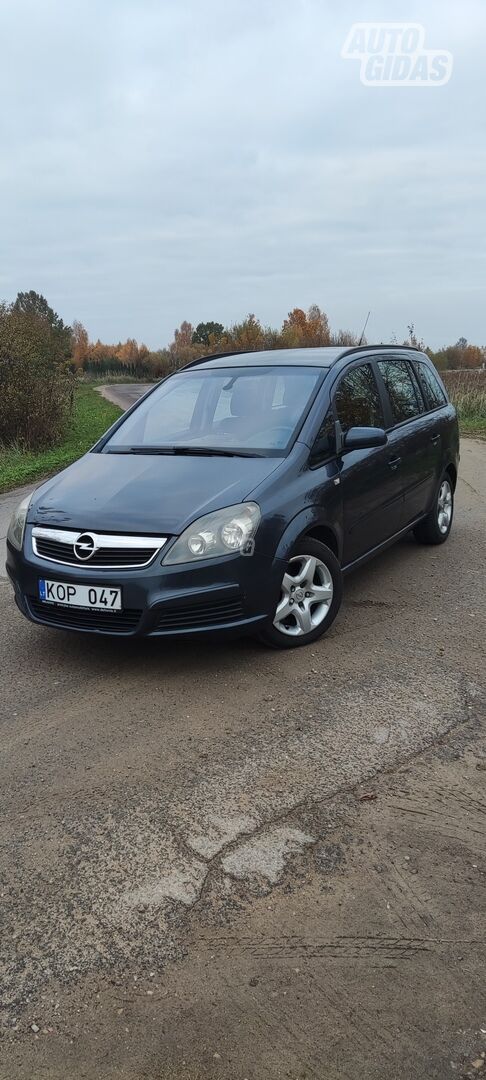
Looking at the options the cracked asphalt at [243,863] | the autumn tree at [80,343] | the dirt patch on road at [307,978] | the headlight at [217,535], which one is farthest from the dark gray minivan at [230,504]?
the autumn tree at [80,343]

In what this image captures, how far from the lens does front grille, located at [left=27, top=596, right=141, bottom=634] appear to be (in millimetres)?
4066

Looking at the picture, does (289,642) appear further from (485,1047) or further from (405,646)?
(485,1047)

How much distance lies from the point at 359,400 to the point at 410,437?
79 centimetres

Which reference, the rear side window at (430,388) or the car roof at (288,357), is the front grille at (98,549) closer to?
the car roof at (288,357)

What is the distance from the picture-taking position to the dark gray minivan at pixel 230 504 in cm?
406

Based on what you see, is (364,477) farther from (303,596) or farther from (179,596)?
(179,596)

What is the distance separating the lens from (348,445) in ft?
16.4

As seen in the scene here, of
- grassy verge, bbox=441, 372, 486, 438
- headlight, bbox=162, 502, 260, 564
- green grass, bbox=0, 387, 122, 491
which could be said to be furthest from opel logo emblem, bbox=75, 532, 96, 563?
grassy verge, bbox=441, 372, 486, 438

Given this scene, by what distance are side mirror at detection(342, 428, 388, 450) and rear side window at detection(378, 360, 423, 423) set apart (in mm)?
1092

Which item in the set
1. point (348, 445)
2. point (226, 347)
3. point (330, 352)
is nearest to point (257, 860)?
point (348, 445)

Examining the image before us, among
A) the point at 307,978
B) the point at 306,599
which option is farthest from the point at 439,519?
the point at 307,978

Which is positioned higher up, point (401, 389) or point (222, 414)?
point (401, 389)

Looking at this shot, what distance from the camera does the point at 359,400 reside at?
556 centimetres

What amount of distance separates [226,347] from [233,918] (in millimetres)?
35837
